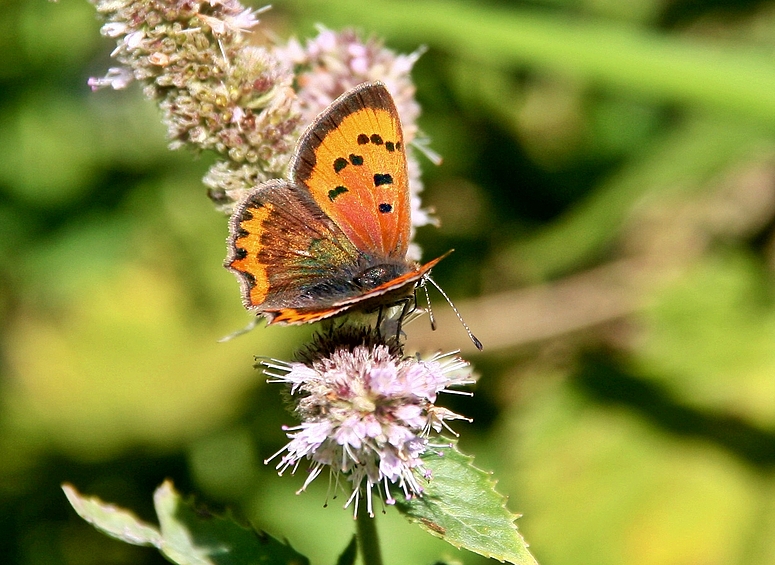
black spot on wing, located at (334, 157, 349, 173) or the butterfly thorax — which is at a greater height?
black spot on wing, located at (334, 157, 349, 173)

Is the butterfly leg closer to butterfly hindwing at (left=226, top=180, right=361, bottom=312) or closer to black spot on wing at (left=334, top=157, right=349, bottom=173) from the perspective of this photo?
butterfly hindwing at (left=226, top=180, right=361, bottom=312)

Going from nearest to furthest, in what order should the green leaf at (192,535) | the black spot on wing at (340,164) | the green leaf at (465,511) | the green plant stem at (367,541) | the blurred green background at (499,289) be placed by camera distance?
the green leaf at (465,511) → the green plant stem at (367,541) → the green leaf at (192,535) → the black spot on wing at (340,164) → the blurred green background at (499,289)

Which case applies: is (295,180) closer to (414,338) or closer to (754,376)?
(414,338)

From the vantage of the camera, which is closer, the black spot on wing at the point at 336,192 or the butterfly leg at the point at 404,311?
the butterfly leg at the point at 404,311

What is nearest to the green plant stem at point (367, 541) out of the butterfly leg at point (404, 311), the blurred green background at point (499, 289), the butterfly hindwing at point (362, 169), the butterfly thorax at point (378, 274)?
the butterfly leg at point (404, 311)

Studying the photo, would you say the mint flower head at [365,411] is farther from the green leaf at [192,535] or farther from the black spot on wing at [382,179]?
the black spot on wing at [382,179]

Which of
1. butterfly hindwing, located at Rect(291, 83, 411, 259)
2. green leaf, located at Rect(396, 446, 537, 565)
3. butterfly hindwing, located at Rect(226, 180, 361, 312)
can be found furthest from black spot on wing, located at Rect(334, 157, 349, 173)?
green leaf, located at Rect(396, 446, 537, 565)
